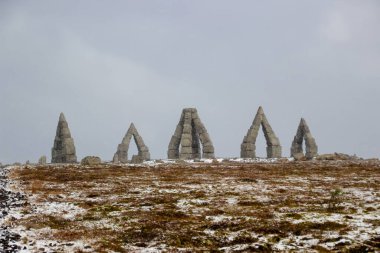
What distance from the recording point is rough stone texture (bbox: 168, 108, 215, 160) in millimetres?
47922

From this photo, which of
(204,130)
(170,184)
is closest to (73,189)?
(170,184)

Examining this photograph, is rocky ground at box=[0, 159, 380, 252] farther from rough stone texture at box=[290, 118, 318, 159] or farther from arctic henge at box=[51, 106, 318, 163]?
rough stone texture at box=[290, 118, 318, 159]

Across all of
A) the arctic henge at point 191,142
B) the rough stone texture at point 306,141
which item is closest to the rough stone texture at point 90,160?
the arctic henge at point 191,142

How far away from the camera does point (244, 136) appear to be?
1996 inches

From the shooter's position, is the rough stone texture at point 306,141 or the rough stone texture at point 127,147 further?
the rough stone texture at point 127,147

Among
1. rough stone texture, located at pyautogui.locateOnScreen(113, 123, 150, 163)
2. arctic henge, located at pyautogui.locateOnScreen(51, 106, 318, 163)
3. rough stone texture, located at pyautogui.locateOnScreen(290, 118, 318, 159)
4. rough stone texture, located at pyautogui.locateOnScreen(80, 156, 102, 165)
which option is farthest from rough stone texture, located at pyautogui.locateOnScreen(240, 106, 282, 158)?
rough stone texture, located at pyautogui.locateOnScreen(80, 156, 102, 165)

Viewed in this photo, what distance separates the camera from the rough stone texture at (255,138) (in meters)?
49.6

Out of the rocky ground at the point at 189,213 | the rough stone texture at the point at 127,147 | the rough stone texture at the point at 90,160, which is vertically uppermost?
the rough stone texture at the point at 127,147

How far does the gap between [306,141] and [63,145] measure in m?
25.9

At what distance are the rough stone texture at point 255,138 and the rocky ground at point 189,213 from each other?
2311cm

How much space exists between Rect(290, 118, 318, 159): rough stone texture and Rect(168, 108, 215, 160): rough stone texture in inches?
401

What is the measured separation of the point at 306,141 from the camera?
176 ft

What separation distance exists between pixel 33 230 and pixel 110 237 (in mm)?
2412

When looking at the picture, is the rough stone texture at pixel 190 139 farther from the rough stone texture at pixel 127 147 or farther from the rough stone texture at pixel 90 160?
the rough stone texture at pixel 90 160
